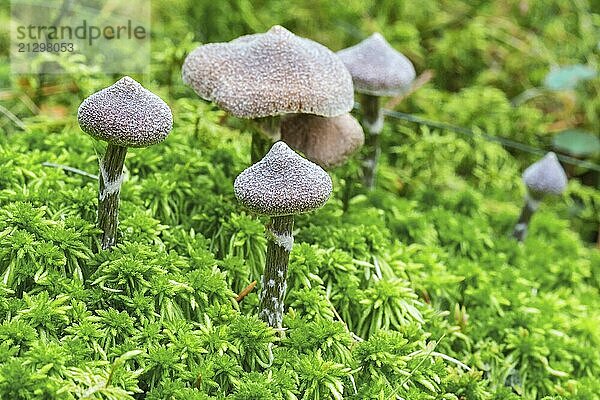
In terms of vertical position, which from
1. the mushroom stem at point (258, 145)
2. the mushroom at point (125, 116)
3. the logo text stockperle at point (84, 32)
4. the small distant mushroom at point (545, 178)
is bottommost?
the logo text stockperle at point (84, 32)

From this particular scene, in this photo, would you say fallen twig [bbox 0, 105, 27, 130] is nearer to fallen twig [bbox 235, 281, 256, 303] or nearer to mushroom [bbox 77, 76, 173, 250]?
mushroom [bbox 77, 76, 173, 250]

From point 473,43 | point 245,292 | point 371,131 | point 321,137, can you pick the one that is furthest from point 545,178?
point 473,43

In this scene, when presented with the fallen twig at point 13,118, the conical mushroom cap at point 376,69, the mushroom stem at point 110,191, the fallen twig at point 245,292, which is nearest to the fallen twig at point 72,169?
the mushroom stem at point 110,191

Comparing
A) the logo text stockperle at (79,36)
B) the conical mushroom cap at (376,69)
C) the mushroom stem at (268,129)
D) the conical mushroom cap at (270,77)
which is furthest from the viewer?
the logo text stockperle at (79,36)

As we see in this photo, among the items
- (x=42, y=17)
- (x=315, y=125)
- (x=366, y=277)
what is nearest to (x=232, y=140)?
(x=315, y=125)

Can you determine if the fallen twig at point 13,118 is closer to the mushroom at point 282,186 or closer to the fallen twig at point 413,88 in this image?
the mushroom at point 282,186

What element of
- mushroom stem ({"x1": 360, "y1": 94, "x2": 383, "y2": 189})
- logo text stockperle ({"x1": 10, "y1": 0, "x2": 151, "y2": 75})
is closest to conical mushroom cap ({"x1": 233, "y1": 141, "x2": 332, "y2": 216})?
mushroom stem ({"x1": 360, "y1": 94, "x2": 383, "y2": 189})

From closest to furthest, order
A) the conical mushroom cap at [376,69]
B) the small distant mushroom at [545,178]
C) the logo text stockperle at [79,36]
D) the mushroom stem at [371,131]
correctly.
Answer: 1. the conical mushroom cap at [376,69]
2. the small distant mushroom at [545,178]
3. the mushroom stem at [371,131]
4. the logo text stockperle at [79,36]
